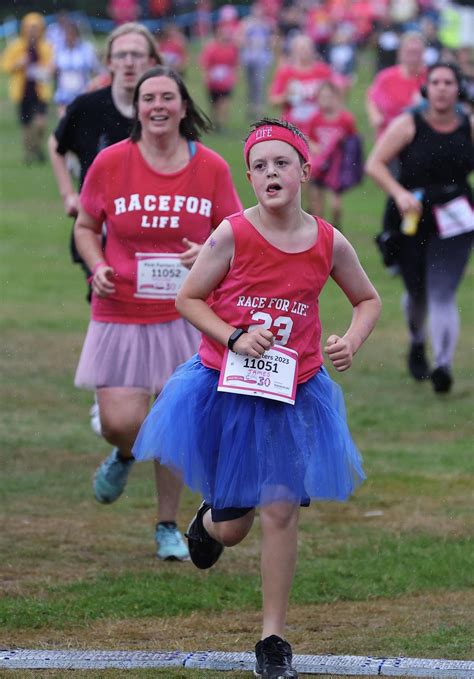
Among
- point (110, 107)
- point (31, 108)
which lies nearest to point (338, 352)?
point (110, 107)

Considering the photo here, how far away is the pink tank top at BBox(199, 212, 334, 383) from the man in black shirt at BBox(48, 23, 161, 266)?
262 centimetres

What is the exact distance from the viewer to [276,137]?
510 cm

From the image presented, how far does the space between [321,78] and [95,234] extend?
13.4 m

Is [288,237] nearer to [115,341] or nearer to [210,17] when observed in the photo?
[115,341]

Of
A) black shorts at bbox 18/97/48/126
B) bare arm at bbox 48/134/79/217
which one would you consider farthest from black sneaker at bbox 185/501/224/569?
black shorts at bbox 18/97/48/126

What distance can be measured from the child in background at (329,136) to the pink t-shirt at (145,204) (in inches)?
446

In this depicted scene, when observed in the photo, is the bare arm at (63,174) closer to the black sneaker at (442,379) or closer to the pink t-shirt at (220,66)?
the black sneaker at (442,379)

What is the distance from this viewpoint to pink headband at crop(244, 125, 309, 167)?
5113 millimetres

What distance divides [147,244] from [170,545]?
1373mm

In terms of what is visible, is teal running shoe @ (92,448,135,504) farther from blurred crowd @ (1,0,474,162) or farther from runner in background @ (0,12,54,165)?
runner in background @ (0,12,54,165)

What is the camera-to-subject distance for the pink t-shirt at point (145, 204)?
259 inches

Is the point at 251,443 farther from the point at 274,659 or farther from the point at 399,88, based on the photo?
the point at 399,88

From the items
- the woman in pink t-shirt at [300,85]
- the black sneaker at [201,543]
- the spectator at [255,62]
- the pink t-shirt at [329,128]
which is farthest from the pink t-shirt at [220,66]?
the black sneaker at [201,543]

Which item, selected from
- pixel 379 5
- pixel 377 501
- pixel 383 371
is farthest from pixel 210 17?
pixel 377 501
